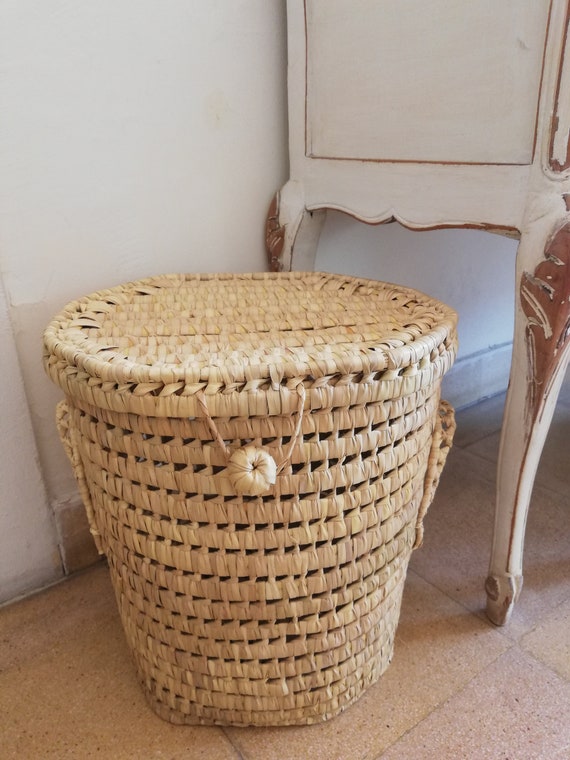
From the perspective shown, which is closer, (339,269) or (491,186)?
(491,186)

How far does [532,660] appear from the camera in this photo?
0.71 m

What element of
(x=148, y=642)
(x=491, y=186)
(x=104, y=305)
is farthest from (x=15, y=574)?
(x=491, y=186)

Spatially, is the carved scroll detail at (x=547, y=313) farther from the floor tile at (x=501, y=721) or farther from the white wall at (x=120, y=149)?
the white wall at (x=120, y=149)

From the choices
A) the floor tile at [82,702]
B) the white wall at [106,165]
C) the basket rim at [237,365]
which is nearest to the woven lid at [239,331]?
the basket rim at [237,365]

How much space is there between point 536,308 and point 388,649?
1.45 ft

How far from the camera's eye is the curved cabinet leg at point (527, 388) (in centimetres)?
60

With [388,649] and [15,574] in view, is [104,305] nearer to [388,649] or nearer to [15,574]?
[15,574]

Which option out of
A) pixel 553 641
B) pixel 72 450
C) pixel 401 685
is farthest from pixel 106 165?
pixel 553 641

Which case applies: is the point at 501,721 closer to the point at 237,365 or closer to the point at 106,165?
the point at 237,365

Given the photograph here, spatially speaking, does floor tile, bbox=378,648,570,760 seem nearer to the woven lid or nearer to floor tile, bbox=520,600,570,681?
floor tile, bbox=520,600,570,681

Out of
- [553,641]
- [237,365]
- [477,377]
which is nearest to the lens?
[237,365]

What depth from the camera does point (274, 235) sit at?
0.90 metres

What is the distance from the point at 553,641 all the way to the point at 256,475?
0.53 m

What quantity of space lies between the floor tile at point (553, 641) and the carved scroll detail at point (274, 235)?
64 centimetres
